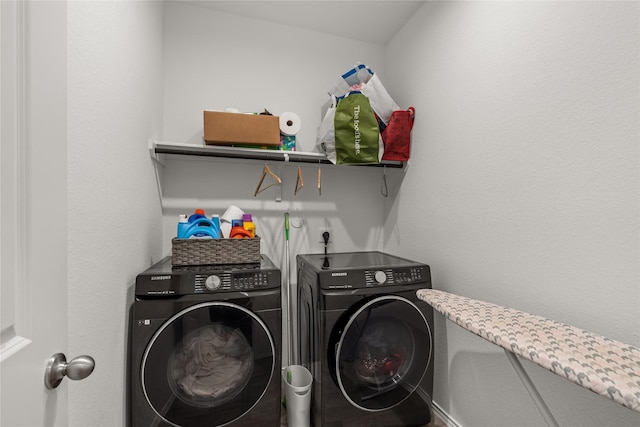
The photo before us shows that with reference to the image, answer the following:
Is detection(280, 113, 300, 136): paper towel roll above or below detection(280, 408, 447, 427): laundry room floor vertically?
above

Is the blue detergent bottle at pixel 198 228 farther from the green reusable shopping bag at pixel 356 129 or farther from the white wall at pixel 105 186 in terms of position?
the green reusable shopping bag at pixel 356 129

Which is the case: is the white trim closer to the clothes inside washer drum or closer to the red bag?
the clothes inside washer drum

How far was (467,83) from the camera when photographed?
147 centimetres

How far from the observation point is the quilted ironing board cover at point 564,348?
24.0 inches

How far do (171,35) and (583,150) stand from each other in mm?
2298

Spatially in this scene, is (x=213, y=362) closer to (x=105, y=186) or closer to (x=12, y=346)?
(x=105, y=186)

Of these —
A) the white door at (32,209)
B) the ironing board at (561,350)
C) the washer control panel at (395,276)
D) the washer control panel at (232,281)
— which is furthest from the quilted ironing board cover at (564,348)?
the white door at (32,209)

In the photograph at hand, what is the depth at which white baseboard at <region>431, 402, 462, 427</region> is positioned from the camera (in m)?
1.52

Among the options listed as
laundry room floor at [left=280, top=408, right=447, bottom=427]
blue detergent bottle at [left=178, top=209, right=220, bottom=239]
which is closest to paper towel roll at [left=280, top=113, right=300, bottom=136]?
blue detergent bottle at [left=178, top=209, right=220, bottom=239]

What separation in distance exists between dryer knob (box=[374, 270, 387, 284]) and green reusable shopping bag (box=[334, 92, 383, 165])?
695 mm

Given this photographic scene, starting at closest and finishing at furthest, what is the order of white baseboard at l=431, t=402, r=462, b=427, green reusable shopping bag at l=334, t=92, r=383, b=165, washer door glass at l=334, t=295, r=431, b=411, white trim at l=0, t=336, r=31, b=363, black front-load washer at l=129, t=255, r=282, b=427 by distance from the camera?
white trim at l=0, t=336, r=31, b=363 < black front-load washer at l=129, t=255, r=282, b=427 < washer door glass at l=334, t=295, r=431, b=411 < white baseboard at l=431, t=402, r=462, b=427 < green reusable shopping bag at l=334, t=92, r=383, b=165

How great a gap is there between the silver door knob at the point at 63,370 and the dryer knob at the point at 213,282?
73cm

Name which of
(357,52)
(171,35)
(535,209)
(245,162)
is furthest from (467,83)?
→ (171,35)

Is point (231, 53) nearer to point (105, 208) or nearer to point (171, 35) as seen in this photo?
point (171, 35)
